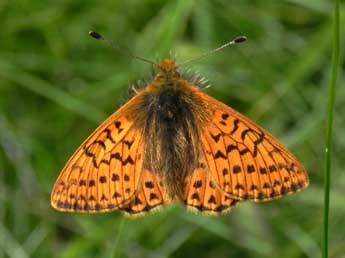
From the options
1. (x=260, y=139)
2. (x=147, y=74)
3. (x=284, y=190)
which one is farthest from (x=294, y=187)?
(x=147, y=74)

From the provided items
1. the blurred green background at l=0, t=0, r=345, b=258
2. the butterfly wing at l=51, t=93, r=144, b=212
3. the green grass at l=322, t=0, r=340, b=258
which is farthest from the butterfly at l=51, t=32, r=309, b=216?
the blurred green background at l=0, t=0, r=345, b=258

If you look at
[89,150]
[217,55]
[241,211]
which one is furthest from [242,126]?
[217,55]

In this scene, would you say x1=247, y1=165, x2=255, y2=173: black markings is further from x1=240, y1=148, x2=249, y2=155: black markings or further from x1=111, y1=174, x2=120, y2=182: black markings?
x1=111, y1=174, x2=120, y2=182: black markings

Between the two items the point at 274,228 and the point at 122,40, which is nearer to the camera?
the point at 274,228

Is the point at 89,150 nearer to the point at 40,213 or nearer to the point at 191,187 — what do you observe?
the point at 191,187

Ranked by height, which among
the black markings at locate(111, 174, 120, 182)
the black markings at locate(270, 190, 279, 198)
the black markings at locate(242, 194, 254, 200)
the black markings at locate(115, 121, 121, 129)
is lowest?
the black markings at locate(242, 194, 254, 200)

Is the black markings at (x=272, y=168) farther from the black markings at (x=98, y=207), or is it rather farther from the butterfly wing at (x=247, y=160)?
the black markings at (x=98, y=207)
